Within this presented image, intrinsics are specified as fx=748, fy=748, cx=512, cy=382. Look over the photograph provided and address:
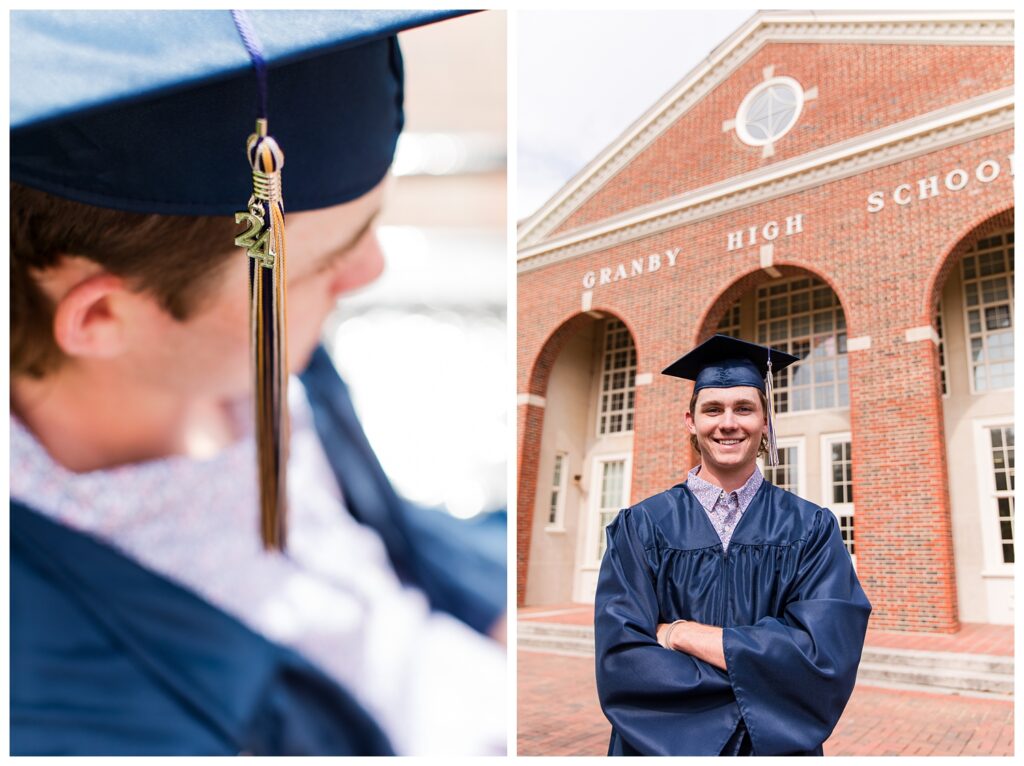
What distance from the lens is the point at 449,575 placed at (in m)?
2.55

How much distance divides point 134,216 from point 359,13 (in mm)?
953

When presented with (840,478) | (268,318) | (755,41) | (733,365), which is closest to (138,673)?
(268,318)

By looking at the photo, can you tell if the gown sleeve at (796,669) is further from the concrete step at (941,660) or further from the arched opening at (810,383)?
the arched opening at (810,383)

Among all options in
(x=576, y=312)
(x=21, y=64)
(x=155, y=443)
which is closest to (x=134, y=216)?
(x=21, y=64)

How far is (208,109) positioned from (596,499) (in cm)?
1020

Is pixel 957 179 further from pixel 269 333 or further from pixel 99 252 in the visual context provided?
pixel 99 252

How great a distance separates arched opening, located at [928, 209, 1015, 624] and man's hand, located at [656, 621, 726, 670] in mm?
7742

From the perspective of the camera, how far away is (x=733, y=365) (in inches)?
86.7

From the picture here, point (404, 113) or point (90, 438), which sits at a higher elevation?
point (404, 113)

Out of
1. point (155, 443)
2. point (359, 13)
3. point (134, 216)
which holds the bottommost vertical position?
point (155, 443)

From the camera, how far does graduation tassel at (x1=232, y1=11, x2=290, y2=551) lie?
1858 mm

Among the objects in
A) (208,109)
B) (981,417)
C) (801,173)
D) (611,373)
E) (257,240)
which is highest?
(801,173)

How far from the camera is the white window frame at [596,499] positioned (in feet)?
38.2

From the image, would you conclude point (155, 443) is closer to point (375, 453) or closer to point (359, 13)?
point (375, 453)
